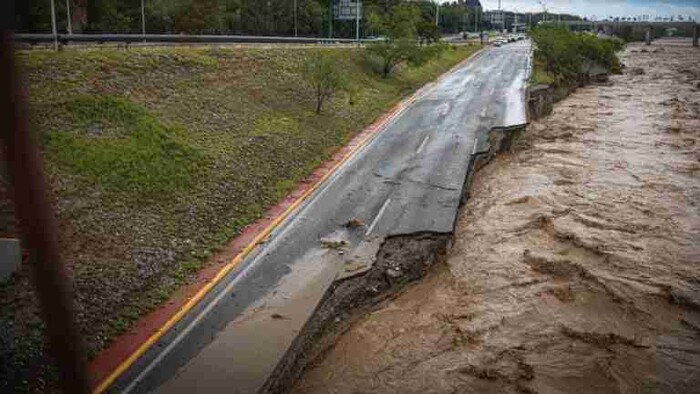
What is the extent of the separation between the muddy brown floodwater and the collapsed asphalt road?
1.06 meters

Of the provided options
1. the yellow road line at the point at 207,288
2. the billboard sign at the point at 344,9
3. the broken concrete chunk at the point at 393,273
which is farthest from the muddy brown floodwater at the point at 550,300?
the billboard sign at the point at 344,9

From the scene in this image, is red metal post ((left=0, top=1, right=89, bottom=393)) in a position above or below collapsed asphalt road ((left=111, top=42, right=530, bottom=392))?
above

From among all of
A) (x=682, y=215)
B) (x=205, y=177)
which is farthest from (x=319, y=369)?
(x=682, y=215)

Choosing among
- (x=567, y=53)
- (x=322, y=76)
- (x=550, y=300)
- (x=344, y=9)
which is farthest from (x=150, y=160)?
(x=344, y=9)

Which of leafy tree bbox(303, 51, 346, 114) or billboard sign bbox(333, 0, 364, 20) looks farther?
billboard sign bbox(333, 0, 364, 20)

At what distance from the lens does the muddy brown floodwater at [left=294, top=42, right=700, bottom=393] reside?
9.89 metres

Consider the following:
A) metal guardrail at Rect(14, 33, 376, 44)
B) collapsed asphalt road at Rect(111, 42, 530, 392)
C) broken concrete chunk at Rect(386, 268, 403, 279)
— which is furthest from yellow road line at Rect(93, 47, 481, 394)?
metal guardrail at Rect(14, 33, 376, 44)

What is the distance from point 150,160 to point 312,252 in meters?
6.59

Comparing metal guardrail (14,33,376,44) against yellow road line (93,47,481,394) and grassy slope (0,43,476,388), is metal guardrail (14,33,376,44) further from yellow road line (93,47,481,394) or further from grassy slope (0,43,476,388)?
yellow road line (93,47,481,394)

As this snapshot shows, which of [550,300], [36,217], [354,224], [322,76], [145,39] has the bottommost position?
[550,300]

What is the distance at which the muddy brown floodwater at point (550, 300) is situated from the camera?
32.4 feet

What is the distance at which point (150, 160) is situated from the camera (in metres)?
17.1

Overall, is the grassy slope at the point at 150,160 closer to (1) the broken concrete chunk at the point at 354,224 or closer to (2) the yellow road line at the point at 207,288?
(2) the yellow road line at the point at 207,288

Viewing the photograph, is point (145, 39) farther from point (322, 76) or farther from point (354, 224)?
point (354, 224)
